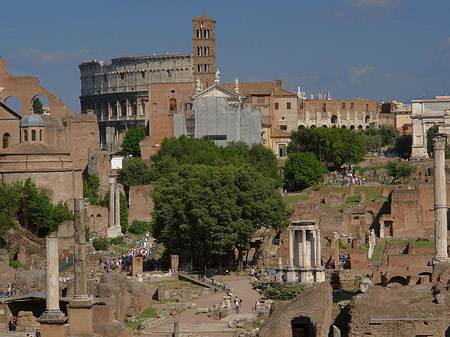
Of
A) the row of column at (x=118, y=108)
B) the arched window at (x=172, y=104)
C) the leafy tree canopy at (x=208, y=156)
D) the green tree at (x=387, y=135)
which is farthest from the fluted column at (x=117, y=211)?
the row of column at (x=118, y=108)

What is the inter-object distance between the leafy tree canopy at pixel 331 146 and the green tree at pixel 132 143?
13.4 m

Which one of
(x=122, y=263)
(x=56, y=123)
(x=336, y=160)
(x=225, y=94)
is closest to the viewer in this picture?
(x=122, y=263)

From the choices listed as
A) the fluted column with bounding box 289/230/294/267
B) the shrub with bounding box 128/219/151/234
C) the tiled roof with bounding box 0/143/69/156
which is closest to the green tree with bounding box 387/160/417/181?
the shrub with bounding box 128/219/151/234

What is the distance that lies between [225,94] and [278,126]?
14963mm

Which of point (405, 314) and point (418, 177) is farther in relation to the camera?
point (418, 177)

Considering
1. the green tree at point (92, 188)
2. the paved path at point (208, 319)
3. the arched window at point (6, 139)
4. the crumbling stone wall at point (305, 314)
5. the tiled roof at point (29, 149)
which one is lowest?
the paved path at point (208, 319)

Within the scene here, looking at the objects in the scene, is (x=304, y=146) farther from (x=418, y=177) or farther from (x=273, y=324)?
(x=273, y=324)

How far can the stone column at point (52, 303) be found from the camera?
2742 cm

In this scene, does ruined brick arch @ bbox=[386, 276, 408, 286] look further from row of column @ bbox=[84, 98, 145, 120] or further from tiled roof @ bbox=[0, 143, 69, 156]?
row of column @ bbox=[84, 98, 145, 120]

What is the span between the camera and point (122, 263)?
54.7 meters

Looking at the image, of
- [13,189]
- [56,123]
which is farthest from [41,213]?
[56,123]

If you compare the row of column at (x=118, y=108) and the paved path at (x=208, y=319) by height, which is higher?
the row of column at (x=118, y=108)

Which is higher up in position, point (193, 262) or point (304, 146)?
point (304, 146)

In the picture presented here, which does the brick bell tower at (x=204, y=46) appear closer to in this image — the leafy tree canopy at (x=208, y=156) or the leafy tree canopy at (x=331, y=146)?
the leafy tree canopy at (x=331, y=146)
